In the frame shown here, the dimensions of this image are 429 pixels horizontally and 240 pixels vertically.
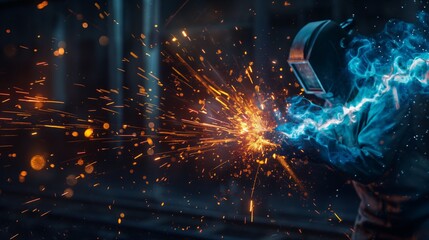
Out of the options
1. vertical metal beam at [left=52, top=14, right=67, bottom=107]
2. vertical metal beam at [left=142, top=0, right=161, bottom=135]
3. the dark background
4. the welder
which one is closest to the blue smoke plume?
the welder

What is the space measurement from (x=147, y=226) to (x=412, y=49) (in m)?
4.06

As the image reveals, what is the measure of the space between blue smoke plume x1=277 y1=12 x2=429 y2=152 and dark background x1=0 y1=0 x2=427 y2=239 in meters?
2.84

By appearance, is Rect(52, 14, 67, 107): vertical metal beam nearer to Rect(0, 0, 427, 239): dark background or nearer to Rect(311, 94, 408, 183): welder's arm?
Rect(0, 0, 427, 239): dark background

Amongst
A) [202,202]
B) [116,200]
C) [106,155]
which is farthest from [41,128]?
[202,202]

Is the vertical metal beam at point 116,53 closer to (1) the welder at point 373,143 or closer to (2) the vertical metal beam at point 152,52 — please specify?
(2) the vertical metal beam at point 152,52

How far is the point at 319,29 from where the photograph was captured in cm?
280

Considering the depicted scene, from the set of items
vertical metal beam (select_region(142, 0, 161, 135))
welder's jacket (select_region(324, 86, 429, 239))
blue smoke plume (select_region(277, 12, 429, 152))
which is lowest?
welder's jacket (select_region(324, 86, 429, 239))

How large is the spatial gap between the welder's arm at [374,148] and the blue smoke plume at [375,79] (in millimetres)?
17

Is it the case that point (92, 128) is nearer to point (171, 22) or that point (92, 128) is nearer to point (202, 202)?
point (171, 22)

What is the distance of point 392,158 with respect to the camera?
2.38 metres

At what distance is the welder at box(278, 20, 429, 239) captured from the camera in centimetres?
236

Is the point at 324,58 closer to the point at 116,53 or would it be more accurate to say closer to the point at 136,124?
the point at 136,124

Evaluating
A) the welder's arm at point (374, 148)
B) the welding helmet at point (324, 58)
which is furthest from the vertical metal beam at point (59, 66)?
the welder's arm at point (374, 148)

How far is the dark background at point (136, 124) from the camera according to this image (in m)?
5.96
